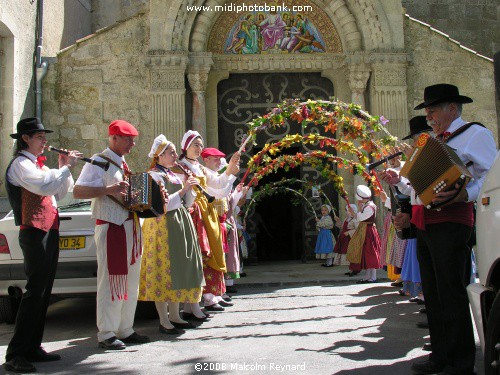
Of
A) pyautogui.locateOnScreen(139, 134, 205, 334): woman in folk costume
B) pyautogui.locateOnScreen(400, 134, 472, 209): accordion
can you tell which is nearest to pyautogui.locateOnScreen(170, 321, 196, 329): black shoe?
pyautogui.locateOnScreen(139, 134, 205, 334): woman in folk costume

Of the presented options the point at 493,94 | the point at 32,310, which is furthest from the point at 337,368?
the point at 493,94

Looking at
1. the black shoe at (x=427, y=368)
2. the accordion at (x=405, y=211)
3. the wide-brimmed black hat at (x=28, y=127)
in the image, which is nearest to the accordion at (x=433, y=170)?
the accordion at (x=405, y=211)

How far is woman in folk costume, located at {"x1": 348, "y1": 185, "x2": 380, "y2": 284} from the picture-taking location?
1137cm

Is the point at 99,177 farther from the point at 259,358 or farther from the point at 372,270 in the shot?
the point at 372,270

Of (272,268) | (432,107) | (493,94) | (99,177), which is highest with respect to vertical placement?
(493,94)

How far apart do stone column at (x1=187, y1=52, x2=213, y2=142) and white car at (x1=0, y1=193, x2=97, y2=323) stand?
608 cm

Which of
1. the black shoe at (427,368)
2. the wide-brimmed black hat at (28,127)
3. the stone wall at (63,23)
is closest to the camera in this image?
the black shoe at (427,368)

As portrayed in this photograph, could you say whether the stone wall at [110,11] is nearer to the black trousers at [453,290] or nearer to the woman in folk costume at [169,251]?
the woman in folk costume at [169,251]

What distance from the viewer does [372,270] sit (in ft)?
37.6

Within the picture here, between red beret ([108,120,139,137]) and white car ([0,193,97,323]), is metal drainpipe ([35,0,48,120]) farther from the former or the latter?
red beret ([108,120,139,137])

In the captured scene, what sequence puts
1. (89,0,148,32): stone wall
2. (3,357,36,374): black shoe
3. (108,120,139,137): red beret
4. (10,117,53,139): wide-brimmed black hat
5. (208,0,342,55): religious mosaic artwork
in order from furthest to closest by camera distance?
(89,0,148,32): stone wall
(208,0,342,55): religious mosaic artwork
(108,120,139,137): red beret
(10,117,53,139): wide-brimmed black hat
(3,357,36,374): black shoe

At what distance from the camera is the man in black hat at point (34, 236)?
5262 mm

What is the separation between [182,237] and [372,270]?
5.69 metres

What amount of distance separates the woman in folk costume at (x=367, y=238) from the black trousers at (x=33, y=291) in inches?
274
